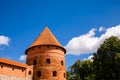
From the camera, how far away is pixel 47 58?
113 ft

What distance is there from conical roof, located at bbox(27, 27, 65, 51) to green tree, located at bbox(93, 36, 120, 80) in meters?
6.45

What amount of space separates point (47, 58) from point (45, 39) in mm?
3571

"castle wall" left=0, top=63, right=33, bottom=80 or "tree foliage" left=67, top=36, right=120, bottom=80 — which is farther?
"tree foliage" left=67, top=36, right=120, bottom=80

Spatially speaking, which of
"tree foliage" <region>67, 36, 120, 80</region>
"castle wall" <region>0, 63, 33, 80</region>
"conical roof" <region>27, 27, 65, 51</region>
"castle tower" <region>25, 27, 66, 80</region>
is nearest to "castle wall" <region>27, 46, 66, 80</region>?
"castle tower" <region>25, 27, 66, 80</region>

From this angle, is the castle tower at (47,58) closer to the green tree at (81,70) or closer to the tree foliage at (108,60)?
the tree foliage at (108,60)

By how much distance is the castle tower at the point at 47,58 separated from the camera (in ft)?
111

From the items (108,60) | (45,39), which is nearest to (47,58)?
(45,39)

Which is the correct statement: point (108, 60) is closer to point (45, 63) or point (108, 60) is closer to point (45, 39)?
point (45, 63)

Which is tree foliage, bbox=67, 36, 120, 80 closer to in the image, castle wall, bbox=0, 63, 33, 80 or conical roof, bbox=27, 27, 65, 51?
conical roof, bbox=27, 27, 65, 51

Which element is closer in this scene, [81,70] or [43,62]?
[43,62]

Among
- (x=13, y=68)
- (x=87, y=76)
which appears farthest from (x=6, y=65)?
(x=87, y=76)

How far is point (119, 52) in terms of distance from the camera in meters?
34.3

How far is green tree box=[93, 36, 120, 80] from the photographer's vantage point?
1297 inches

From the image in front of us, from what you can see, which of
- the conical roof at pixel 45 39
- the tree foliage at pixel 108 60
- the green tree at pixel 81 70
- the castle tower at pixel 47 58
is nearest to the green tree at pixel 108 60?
the tree foliage at pixel 108 60
